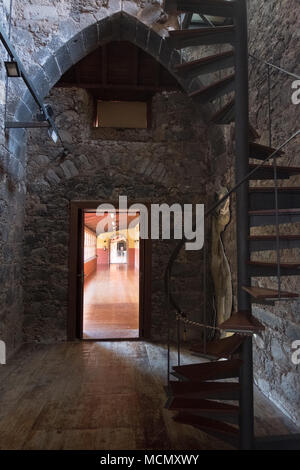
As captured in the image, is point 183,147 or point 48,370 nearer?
point 48,370

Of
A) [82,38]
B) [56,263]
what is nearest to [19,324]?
[56,263]

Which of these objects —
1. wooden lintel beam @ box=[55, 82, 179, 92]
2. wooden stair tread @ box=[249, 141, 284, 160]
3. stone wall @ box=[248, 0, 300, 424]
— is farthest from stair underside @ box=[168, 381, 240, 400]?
wooden lintel beam @ box=[55, 82, 179, 92]

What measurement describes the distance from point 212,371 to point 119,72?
13.9ft

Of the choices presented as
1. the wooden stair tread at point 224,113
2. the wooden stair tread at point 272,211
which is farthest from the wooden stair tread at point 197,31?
the wooden stair tread at point 272,211

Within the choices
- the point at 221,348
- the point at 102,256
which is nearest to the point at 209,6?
the point at 221,348

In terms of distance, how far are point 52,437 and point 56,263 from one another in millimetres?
2421

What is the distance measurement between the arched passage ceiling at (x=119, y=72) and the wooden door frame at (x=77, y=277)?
1.82 meters

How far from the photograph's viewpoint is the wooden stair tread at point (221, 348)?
1.70 metres

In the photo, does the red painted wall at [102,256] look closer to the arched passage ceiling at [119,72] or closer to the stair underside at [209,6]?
the arched passage ceiling at [119,72]

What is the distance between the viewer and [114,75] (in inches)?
165

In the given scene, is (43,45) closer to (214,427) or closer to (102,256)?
(214,427)

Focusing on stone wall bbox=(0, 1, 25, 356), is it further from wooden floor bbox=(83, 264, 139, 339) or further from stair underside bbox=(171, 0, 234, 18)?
stair underside bbox=(171, 0, 234, 18)

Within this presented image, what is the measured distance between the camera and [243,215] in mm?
2004
